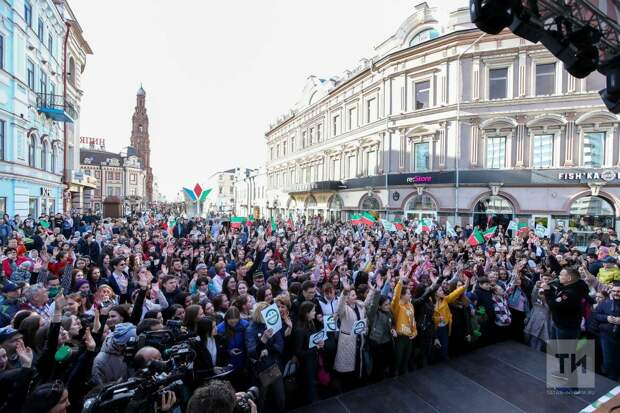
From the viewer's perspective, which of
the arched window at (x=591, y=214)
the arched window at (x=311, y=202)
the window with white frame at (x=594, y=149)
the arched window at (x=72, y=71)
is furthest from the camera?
the arched window at (x=311, y=202)

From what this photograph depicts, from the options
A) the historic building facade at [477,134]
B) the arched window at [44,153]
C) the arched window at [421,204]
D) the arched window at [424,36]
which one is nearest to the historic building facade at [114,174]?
the arched window at [44,153]

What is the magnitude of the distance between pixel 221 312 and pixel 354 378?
2.35 meters

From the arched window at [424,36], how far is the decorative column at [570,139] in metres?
10.6

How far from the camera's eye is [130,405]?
2350 millimetres

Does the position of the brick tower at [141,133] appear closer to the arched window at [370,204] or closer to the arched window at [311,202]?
the arched window at [311,202]

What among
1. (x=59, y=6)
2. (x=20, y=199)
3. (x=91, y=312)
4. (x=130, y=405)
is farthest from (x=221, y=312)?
(x=59, y=6)

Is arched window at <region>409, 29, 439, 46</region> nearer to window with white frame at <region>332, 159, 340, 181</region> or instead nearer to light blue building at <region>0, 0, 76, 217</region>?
window with white frame at <region>332, 159, 340, 181</region>

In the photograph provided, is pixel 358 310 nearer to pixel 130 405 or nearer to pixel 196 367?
pixel 196 367

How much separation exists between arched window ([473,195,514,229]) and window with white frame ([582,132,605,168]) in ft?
16.0

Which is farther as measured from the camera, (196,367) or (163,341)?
(196,367)

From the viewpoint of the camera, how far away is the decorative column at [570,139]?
66.0ft

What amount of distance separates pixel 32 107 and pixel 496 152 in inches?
1182

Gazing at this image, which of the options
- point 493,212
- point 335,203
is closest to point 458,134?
point 493,212

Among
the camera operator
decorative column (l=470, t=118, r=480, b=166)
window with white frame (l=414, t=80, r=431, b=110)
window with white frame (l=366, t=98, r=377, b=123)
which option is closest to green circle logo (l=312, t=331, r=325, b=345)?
the camera operator
